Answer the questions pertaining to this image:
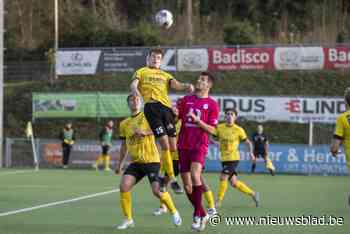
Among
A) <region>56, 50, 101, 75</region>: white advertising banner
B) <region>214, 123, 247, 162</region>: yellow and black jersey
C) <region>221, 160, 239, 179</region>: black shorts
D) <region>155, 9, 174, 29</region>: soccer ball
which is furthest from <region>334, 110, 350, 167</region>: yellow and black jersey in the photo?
<region>56, 50, 101, 75</region>: white advertising banner

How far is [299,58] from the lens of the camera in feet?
133

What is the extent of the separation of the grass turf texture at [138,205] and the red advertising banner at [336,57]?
12.7 meters

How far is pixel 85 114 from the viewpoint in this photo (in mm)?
39938

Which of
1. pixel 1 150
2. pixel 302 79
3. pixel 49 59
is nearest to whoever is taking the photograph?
pixel 1 150

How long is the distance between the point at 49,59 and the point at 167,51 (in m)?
9.33

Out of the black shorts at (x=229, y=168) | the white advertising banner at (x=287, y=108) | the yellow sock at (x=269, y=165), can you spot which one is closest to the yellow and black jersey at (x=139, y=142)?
the black shorts at (x=229, y=168)

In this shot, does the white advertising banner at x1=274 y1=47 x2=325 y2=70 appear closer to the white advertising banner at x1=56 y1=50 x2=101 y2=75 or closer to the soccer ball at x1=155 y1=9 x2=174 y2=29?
the white advertising banner at x1=56 y1=50 x2=101 y2=75

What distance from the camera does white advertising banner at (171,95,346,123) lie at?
3647cm

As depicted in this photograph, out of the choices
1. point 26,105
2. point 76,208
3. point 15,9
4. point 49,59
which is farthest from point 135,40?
point 76,208

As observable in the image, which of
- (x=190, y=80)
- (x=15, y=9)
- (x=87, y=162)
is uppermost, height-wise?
(x=15, y=9)

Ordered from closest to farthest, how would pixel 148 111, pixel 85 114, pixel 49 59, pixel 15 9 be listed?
pixel 148 111 → pixel 85 114 → pixel 49 59 → pixel 15 9

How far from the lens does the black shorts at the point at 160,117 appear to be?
14055 millimetres

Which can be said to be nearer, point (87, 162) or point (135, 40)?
point (87, 162)

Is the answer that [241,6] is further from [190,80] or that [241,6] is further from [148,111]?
[148,111]
